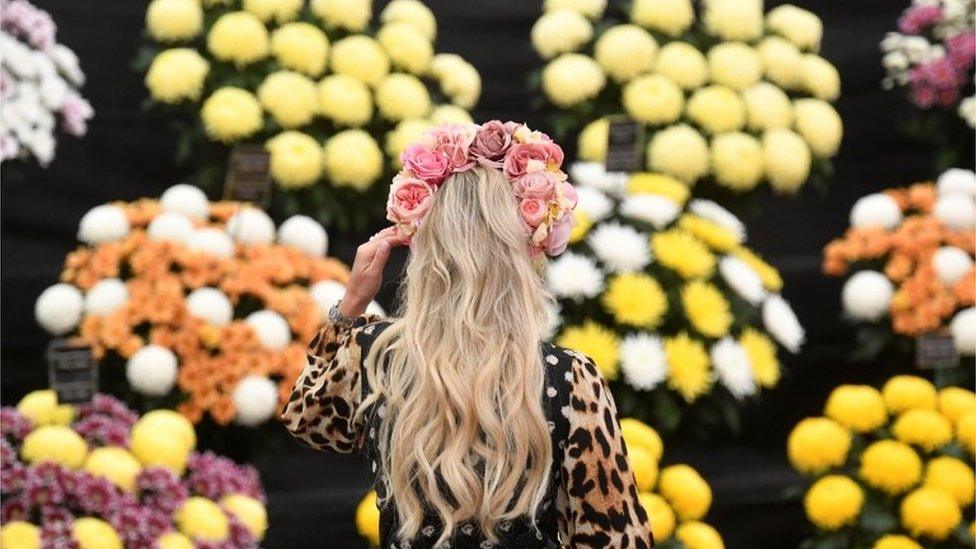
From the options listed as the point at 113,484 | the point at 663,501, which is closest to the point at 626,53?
the point at 663,501

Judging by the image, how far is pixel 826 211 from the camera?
5062mm

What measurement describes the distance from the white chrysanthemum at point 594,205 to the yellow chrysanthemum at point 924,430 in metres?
0.89

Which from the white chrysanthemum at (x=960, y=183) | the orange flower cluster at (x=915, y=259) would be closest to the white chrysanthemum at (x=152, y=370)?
the orange flower cluster at (x=915, y=259)

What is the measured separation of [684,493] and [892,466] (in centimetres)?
57

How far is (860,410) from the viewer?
368 centimetres

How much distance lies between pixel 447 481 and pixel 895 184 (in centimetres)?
343

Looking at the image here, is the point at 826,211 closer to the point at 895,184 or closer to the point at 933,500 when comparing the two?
the point at 895,184

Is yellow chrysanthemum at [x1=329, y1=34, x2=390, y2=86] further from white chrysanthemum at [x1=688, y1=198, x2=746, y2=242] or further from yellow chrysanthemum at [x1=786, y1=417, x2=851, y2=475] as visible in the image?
yellow chrysanthemum at [x1=786, y1=417, x2=851, y2=475]

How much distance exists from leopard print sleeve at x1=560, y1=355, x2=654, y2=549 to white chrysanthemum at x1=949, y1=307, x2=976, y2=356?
6.80ft

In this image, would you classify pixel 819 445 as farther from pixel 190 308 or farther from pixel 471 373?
pixel 471 373

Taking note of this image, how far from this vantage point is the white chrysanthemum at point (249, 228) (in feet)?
12.2

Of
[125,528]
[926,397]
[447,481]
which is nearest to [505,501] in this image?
[447,481]

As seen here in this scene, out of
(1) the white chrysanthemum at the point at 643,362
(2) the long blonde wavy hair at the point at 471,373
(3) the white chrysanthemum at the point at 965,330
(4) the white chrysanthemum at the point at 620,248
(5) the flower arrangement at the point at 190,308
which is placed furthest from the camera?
(3) the white chrysanthemum at the point at 965,330

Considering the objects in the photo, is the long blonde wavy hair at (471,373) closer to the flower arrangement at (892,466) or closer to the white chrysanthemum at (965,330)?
the flower arrangement at (892,466)
